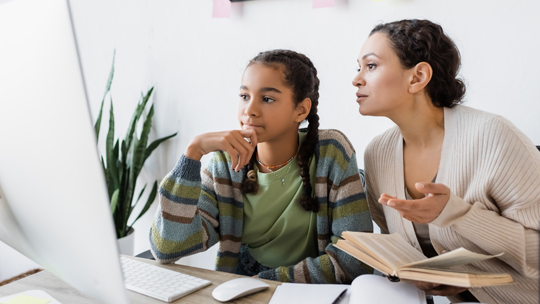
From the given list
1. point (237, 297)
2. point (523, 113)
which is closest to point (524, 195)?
point (523, 113)

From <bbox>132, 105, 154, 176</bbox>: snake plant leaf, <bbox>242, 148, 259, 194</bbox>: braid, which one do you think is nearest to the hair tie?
<bbox>242, 148, 259, 194</bbox>: braid

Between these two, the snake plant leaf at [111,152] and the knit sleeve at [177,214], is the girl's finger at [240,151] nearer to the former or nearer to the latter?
the knit sleeve at [177,214]

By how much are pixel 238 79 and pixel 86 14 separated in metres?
1.00

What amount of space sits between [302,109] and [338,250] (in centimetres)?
42

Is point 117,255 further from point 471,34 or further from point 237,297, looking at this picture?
point 471,34

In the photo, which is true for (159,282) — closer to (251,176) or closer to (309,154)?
(251,176)

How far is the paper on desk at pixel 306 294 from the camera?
78 centimetres

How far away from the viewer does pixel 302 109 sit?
1281 mm

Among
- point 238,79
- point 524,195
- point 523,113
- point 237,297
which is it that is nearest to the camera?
point 237,297

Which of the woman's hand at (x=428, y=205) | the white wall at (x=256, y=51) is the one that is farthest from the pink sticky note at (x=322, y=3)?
the woman's hand at (x=428, y=205)

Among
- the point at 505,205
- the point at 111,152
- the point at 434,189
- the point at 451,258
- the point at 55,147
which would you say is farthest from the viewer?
the point at 111,152

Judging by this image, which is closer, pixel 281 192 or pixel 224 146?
pixel 224 146

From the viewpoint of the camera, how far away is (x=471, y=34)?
1467 mm

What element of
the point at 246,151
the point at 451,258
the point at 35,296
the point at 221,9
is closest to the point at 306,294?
the point at 451,258
